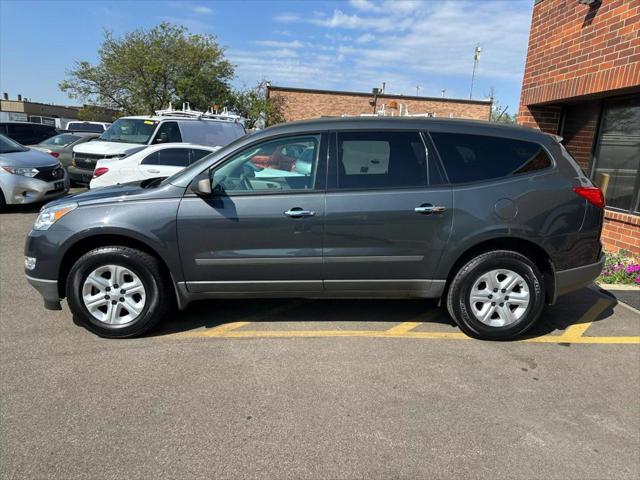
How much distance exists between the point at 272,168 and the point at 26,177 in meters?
7.30

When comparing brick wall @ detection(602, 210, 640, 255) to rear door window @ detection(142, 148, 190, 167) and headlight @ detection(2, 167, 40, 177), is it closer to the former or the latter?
rear door window @ detection(142, 148, 190, 167)

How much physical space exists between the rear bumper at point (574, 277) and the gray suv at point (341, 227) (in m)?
0.02

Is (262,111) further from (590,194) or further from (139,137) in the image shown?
(590,194)

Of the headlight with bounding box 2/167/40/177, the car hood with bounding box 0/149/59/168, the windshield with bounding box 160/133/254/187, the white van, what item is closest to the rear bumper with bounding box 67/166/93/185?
the white van

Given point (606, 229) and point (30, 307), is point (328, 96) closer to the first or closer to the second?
point (606, 229)

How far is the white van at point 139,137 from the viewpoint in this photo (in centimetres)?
1049

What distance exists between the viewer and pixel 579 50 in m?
6.78

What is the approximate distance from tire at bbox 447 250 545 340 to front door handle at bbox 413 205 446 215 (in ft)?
1.79

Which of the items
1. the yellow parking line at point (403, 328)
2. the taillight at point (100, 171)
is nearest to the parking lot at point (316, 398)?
the yellow parking line at point (403, 328)

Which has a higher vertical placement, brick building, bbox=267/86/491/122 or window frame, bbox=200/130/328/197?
brick building, bbox=267/86/491/122

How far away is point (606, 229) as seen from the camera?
6.72 metres

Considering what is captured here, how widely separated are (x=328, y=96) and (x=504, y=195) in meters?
22.6

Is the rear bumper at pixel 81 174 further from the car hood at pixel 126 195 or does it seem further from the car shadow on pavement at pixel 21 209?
the car hood at pixel 126 195

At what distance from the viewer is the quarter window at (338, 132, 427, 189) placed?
3777 millimetres
